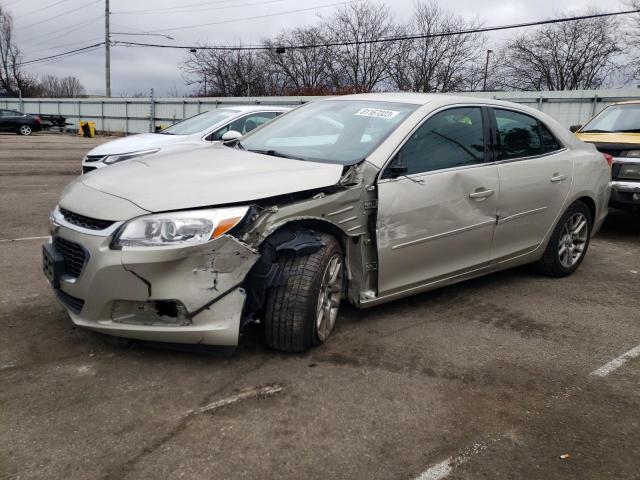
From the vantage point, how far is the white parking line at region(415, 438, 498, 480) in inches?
90.0

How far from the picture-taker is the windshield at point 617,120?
752cm

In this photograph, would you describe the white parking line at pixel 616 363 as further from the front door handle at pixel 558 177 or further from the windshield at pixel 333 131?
the windshield at pixel 333 131

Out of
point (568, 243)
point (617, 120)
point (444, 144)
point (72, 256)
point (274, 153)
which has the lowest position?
point (568, 243)

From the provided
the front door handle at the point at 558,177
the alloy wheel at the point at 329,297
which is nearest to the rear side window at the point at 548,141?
the front door handle at the point at 558,177

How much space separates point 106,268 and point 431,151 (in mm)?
2274

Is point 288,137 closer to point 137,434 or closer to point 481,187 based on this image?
point 481,187

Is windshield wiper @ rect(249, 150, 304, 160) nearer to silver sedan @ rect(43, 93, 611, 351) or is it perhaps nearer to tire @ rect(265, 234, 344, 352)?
silver sedan @ rect(43, 93, 611, 351)

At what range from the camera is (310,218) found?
3.20 metres

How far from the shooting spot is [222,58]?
156 ft

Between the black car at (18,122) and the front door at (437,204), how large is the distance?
31071 millimetres

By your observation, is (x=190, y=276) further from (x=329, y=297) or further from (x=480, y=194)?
(x=480, y=194)

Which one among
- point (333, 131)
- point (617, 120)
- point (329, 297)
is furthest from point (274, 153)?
point (617, 120)

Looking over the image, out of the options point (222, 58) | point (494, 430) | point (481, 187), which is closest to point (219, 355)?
point (494, 430)

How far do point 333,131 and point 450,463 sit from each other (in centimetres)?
244
